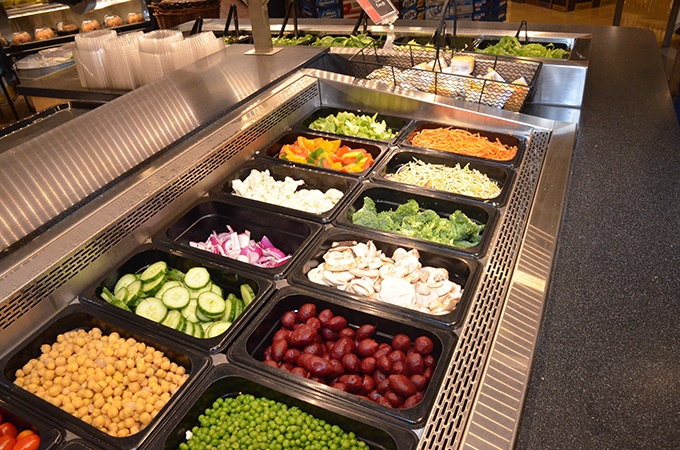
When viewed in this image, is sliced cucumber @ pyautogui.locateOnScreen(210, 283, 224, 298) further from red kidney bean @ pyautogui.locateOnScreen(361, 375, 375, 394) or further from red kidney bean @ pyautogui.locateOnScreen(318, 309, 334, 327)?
red kidney bean @ pyautogui.locateOnScreen(361, 375, 375, 394)

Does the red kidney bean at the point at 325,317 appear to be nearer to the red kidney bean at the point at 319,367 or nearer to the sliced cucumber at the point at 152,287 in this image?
the red kidney bean at the point at 319,367

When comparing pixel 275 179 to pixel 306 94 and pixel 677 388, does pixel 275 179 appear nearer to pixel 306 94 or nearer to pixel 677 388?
pixel 306 94

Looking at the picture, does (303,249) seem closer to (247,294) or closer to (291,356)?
(247,294)

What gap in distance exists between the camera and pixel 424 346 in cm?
147

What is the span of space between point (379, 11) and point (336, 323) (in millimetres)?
1662

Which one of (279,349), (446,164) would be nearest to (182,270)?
(279,349)

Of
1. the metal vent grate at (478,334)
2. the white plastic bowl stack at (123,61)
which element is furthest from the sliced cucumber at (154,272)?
the white plastic bowl stack at (123,61)

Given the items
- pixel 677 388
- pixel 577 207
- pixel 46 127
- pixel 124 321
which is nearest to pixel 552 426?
pixel 677 388

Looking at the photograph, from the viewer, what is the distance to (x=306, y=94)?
9.23 feet

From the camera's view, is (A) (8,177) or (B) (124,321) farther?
(A) (8,177)

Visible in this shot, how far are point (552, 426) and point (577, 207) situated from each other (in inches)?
41.8

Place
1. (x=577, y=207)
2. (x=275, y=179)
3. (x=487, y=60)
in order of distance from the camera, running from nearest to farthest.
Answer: (x=577, y=207) → (x=275, y=179) → (x=487, y=60)

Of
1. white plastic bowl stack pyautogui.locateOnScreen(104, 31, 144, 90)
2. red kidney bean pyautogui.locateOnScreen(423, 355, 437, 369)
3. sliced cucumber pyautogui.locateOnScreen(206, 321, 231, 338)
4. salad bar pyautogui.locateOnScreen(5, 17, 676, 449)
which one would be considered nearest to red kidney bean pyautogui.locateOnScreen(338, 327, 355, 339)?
salad bar pyautogui.locateOnScreen(5, 17, 676, 449)

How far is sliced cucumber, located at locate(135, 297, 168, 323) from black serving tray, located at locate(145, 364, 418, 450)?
1.30 ft
